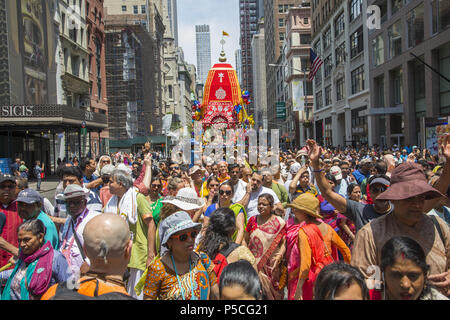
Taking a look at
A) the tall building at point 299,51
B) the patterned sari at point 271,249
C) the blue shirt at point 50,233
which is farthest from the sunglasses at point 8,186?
the tall building at point 299,51

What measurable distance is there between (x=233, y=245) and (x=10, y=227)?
280 cm

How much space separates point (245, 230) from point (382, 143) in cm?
2978

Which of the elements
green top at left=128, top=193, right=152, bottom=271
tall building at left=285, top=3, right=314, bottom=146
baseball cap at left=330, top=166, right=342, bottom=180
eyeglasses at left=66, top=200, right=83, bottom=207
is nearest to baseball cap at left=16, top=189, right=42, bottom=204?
eyeglasses at left=66, top=200, right=83, bottom=207

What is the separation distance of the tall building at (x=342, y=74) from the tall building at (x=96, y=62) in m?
25.7

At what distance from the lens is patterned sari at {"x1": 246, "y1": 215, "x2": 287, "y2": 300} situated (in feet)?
15.0

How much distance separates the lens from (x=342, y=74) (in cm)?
4103

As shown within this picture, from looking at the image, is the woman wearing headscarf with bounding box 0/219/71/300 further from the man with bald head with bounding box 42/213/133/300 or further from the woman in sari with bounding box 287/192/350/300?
the woman in sari with bounding box 287/192/350/300

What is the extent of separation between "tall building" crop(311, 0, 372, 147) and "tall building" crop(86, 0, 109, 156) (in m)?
25.7

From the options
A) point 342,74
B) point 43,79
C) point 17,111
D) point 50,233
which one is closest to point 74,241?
point 50,233

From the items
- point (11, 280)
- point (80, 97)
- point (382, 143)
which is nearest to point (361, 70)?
point (382, 143)

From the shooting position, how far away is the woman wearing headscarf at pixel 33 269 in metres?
3.32

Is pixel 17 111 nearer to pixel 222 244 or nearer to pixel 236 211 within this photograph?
pixel 236 211

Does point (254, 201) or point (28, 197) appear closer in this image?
point (28, 197)

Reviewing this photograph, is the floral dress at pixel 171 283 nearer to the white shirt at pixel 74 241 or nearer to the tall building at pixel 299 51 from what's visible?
the white shirt at pixel 74 241
